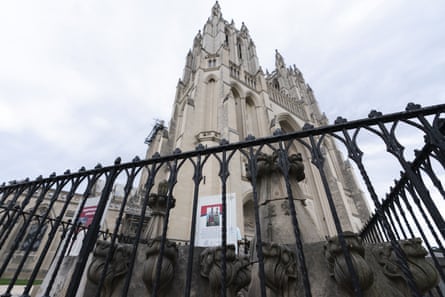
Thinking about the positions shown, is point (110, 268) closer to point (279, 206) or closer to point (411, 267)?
point (279, 206)

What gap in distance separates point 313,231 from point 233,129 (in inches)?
401

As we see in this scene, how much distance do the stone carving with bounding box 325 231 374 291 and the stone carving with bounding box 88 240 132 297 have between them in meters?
1.75

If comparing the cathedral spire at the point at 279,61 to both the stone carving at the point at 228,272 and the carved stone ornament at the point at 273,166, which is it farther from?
the stone carving at the point at 228,272

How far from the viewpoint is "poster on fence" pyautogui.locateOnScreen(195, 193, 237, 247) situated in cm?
664

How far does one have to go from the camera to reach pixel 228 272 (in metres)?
1.44

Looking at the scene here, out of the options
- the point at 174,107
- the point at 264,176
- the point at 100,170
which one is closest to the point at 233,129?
the point at 174,107

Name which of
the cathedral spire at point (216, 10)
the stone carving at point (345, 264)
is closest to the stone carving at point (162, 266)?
the stone carving at point (345, 264)

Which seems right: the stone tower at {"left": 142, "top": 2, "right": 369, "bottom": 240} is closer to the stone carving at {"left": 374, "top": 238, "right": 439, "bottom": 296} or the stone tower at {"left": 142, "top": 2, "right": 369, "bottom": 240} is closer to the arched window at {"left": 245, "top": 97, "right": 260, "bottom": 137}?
the arched window at {"left": 245, "top": 97, "right": 260, "bottom": 137}

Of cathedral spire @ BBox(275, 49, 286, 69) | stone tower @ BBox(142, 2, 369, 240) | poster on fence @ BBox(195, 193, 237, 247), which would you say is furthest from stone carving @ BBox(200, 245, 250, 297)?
cathedral spire @ BBox(275, 49, 286, 69)

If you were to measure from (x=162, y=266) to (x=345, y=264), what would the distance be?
1.40 metres

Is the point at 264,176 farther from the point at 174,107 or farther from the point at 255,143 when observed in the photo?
the point at 174,107

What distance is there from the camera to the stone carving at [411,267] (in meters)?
1.29

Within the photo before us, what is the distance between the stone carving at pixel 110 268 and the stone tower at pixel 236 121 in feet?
6.96

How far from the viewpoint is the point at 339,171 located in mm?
20375
